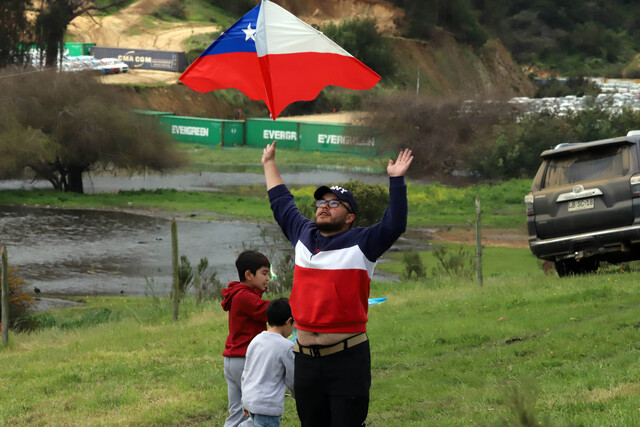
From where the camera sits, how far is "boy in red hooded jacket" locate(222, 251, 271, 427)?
6.23 m

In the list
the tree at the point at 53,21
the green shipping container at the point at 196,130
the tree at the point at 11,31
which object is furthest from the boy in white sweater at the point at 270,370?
the tree at the point at 11,31

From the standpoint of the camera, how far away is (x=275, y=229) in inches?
1208

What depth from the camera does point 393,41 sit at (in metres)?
94.0

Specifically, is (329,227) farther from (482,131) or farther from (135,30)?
(135,30)

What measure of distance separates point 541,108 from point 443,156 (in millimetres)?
5711

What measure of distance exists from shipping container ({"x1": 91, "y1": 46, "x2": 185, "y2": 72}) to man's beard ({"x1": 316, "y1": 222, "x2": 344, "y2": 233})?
7659cm

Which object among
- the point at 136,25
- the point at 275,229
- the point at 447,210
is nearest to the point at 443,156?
the point at 447,210

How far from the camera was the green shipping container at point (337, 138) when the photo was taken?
57312 millimetres

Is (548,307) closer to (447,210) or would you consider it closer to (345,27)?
(447,210)

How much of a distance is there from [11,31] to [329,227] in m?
59.4

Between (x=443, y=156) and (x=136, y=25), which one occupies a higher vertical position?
(x=136, y=25)

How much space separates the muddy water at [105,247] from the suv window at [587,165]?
872 cm

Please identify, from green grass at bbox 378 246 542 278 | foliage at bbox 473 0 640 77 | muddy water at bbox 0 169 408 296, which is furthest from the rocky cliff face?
green grass at bbox 378 246 542 278

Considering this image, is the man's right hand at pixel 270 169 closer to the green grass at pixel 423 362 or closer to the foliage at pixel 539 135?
the green grass at pixel 423 362
